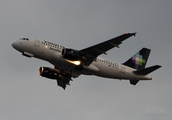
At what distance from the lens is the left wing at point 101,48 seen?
172 feet

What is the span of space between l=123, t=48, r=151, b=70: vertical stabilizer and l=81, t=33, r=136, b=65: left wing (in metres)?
10.2

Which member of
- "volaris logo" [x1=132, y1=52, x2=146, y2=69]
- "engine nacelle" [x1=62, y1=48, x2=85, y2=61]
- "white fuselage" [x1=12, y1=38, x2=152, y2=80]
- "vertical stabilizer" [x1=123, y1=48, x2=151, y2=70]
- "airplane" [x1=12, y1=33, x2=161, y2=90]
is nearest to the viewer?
"engine nacelle" [x1=62, y1=48, x2=85, y2=61]

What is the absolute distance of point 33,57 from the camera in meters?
55.6

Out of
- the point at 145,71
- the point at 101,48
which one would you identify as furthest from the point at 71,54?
the point at 145,71

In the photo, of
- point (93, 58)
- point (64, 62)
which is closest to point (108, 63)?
point (93, 58)

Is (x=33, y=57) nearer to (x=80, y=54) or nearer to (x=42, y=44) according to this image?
(x=42, y=44)

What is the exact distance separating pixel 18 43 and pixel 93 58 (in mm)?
11362

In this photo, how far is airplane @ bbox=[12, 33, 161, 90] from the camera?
2148 inches

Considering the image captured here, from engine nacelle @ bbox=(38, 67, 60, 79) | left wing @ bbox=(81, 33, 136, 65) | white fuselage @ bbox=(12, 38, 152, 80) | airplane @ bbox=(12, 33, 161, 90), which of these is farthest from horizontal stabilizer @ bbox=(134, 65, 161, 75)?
engine nacelle @ bbox=(38, 67, 60, 79)

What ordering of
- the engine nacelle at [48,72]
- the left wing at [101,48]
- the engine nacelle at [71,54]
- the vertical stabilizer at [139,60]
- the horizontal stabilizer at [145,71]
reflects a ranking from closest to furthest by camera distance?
the left wing at [101,48] → the engine nacelle at [71,54] → the horizontal stabilizer at [145,71] → the engine nacelle at [48,72] → the vertical stabilizer at [139,60]

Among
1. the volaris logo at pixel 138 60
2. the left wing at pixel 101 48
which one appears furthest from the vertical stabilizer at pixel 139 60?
the left wing at pixel 101 48

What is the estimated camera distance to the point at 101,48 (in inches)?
2159

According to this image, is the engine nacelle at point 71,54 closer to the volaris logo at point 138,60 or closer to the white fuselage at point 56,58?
the white fuselage at point 56,58

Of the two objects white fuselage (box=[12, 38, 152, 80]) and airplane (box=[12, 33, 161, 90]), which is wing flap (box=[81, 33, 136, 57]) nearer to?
airplane (box=[12, 33, 161, 90])
